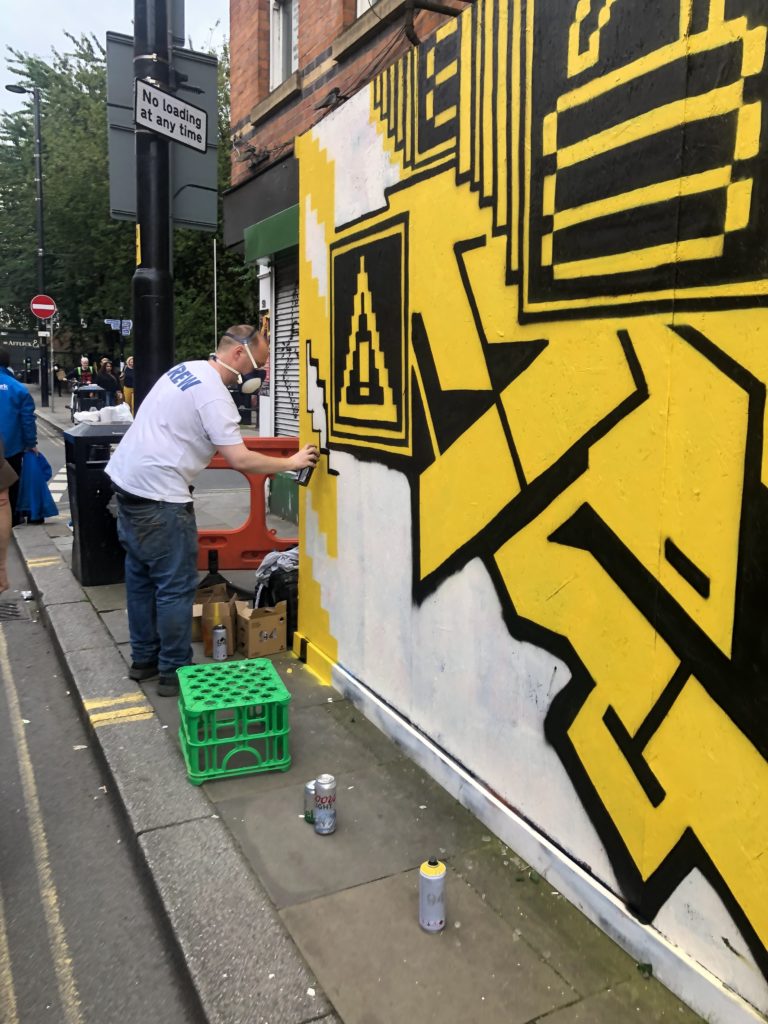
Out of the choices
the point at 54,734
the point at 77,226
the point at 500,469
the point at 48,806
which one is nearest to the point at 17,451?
the point at 54,734

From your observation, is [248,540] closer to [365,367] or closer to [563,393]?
[365,367]

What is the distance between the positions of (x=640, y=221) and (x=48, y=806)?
3.33 m

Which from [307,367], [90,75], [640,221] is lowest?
[307,367]

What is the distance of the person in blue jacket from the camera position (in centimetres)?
774

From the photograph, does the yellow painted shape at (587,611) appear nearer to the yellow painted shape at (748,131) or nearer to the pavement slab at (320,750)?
the yellow painted shape at (748,131)

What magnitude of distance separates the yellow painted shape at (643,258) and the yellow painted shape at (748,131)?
0.19 meters

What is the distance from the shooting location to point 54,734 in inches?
167

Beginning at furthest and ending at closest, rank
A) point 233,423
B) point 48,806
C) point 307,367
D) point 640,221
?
point 307,367
point 233,423
point 48,806
point 640,221

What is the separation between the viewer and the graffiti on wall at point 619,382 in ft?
6.28

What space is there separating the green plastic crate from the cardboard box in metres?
1.12

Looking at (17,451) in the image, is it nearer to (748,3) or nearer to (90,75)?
(748,3)

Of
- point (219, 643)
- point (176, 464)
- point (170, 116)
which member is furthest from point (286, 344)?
point (176, 464)

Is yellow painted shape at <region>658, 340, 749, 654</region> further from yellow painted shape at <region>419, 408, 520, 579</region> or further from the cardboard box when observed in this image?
the cardboard box

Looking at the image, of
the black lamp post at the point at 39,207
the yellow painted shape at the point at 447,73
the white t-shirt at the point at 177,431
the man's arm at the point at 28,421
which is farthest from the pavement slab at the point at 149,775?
the black lamp post at the point at 39,207
